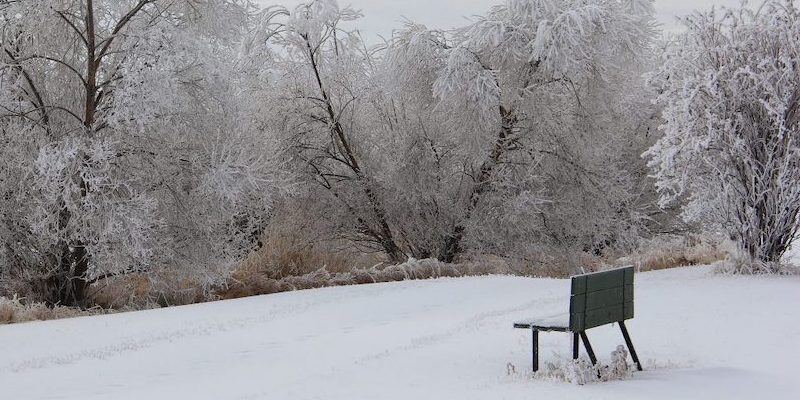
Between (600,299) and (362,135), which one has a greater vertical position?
(362,135)

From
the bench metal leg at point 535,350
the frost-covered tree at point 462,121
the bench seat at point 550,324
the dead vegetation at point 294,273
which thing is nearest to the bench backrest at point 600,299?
the bench seat at point 550,324

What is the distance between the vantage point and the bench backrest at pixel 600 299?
264 inches

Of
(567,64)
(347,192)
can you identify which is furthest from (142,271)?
(567,64)

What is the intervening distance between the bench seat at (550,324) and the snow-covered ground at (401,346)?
33 centimetres

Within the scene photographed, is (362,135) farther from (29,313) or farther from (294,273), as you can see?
(29,313)

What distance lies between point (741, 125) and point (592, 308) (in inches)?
268

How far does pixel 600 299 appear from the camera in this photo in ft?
23.1

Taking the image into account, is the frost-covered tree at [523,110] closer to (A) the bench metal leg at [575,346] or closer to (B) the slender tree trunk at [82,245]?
(B) the slender tree trunk at [82,245]

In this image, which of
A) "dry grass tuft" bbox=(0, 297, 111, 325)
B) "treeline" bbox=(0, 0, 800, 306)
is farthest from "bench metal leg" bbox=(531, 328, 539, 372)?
"dry grass tuft" bbox=(0, 297, 111, 325)

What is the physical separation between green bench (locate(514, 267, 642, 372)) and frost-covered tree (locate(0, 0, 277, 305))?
6784mm

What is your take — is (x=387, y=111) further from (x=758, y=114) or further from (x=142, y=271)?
(x=758, y=114)

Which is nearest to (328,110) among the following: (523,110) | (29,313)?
(523,110)

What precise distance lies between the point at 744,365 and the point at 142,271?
9.36 m

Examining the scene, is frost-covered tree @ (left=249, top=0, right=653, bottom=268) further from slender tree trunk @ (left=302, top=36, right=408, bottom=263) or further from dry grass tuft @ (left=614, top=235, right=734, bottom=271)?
dry grass tuft @ (left=614, top=235, right=734, bottom=271)
